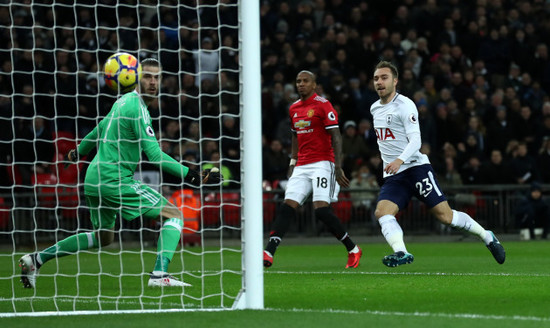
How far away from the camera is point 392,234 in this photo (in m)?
9.39

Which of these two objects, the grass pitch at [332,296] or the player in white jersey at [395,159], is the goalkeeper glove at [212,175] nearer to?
the grass pitch at [332,296]

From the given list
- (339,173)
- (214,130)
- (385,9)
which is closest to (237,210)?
(214,130)

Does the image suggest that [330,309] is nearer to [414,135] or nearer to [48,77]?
[414,135]

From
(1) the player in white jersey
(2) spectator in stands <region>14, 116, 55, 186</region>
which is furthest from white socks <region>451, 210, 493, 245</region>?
(2) spectator in stands <region>14, 116, 55, 186</region>

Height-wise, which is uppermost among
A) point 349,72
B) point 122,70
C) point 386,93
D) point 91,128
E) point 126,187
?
point 349,72

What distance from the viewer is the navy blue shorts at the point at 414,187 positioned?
965cm

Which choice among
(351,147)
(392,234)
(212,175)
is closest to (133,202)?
(212,175)

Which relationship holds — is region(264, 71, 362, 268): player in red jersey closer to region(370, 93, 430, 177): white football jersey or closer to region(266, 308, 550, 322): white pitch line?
region(370, 93, 430, 177): white football jersey

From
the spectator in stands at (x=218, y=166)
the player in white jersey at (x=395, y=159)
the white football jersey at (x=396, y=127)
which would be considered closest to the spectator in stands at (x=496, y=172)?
the spectator in stands at (x=218, y=166)

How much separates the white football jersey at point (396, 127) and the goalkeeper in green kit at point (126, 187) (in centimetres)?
213

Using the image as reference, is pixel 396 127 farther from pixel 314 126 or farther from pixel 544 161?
pixel 544 161

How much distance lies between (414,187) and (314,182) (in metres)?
2.05

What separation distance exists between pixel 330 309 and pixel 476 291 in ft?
5.40

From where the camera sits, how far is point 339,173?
37.6ft
